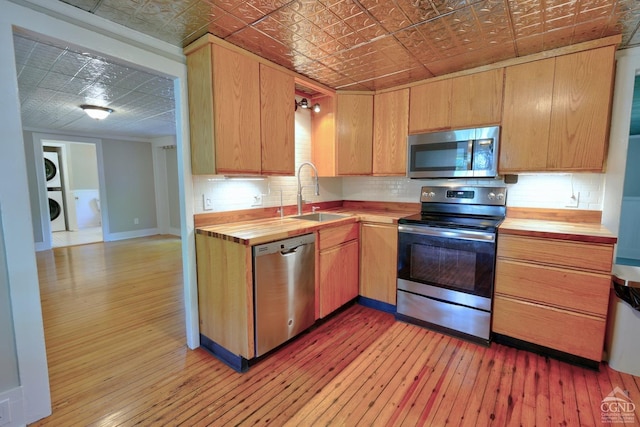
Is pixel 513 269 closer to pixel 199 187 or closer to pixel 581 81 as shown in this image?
pixel 581 81

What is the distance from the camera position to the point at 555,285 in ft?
6.64

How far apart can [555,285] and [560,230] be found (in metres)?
0.39

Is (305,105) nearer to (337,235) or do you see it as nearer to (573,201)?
(337,235)

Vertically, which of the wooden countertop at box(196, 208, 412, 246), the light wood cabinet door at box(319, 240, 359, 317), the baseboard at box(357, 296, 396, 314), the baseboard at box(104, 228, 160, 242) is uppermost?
the wooden countertop at box(196, 208, 412, 246)

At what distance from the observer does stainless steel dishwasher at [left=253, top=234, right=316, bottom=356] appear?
198 cm

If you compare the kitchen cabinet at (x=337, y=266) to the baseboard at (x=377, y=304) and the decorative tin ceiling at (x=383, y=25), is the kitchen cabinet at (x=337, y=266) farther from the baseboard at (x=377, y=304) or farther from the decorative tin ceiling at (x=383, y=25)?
the decorative tin ceiling at (x=383, y=25)

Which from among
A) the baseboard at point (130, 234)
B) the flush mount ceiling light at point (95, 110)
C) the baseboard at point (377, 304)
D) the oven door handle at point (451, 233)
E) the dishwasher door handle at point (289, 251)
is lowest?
the baseboard at point (377, 304)

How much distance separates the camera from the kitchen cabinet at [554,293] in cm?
191

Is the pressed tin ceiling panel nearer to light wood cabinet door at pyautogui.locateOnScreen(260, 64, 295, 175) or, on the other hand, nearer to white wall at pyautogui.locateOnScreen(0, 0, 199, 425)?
white wall at pyautogui.locateOnScreen(0, 0, 199, 425)

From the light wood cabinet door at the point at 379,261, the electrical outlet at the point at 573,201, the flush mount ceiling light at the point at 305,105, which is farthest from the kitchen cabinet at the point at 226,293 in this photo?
the electrical outlet at the point at 573,201

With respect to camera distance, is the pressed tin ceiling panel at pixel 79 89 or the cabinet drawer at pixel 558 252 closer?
the cabinet drawer at pixel 558 252

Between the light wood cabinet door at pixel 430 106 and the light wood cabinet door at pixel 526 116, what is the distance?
470 millimetres
